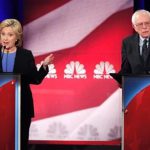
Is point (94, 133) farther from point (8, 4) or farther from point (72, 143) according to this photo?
point (8, 4)

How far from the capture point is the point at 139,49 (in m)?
3.76

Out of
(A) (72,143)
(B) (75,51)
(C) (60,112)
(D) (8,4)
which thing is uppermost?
(D) (8,4)

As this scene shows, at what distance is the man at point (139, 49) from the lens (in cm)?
368

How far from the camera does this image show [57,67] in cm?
499

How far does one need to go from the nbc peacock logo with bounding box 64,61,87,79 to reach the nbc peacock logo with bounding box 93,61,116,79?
132mm

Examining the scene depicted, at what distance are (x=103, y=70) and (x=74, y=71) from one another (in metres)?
0.32

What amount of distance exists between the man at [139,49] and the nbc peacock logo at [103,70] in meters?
1.15

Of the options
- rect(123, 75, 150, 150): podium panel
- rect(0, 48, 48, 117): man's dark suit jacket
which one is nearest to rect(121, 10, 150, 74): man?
rect(123, 75, 150, 150): podium panel

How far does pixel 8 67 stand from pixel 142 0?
2128 millimetres

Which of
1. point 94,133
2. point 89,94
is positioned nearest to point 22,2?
point 89,94

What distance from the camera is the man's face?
3674 millimetres

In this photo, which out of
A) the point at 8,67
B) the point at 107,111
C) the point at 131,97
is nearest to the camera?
the point at 131,97

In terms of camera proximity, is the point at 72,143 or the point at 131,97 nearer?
the point at 131,97

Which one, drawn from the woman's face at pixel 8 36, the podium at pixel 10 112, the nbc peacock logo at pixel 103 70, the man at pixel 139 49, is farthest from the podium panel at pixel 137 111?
the nbc peacock logo at pixel 103 70
